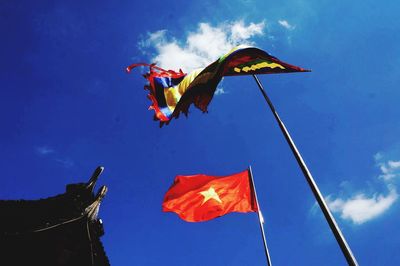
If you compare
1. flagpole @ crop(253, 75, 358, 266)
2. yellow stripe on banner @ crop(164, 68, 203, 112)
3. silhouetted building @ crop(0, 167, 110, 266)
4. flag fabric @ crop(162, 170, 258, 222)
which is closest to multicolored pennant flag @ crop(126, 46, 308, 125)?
yellow stripe on banner @ crop(164, 68, 203, 112)

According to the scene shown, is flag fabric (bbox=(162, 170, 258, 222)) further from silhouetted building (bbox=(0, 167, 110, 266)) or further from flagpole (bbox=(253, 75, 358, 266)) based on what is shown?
flagpole (bbox=(253, 75, 358, 266))

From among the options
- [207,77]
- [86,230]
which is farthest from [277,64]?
[86,230]

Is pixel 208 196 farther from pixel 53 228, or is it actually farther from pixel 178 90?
pixel 53 228

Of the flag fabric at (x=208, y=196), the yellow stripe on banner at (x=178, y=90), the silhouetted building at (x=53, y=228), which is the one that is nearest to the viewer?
the silhouetted building at (x=53, y=228)

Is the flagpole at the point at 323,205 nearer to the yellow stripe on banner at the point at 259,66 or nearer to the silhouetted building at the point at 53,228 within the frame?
the yellow stripe on banner at the point at 259,66

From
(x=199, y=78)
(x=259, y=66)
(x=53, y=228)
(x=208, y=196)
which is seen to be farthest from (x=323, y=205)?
(x=53, y=228)

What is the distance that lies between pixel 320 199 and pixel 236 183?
20.3 feet

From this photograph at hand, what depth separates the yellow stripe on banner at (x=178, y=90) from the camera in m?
8.18

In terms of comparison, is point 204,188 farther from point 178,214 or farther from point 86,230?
point 86,230

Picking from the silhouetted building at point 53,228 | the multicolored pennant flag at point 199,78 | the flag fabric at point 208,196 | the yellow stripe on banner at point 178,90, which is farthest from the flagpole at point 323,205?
the silhouetted building at point 53,228

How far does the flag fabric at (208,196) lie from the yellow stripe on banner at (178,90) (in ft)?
12.4

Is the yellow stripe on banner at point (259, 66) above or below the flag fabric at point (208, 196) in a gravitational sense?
above

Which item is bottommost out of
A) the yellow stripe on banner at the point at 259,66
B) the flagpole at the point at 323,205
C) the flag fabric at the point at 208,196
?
the flagpole at the point at 323,205

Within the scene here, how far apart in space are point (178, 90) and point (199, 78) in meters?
1.41
